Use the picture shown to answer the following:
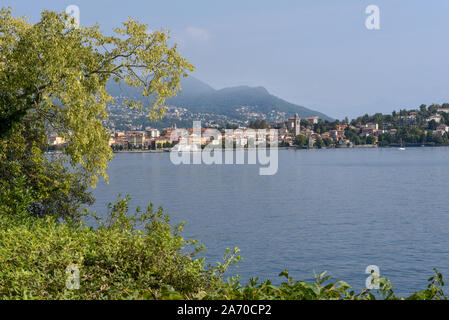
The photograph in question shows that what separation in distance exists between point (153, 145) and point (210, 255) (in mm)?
176327

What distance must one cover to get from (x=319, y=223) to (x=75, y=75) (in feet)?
88.2

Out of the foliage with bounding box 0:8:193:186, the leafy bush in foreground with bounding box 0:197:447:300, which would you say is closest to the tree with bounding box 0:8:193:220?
the foliage with bounding box 0:8:193:186

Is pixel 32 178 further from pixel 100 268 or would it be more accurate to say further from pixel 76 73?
pixel 100 268

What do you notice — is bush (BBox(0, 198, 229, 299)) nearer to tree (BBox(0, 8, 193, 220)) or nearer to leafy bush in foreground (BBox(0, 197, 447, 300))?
leafy bush in foreground (BBox(0, 197, 447, 300))

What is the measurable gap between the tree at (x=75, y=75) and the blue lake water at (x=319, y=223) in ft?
37.1

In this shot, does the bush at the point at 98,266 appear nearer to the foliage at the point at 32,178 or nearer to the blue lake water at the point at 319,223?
the foliage at the point at 32,178

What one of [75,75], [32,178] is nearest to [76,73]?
[75,75]

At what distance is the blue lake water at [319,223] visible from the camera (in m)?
23.1

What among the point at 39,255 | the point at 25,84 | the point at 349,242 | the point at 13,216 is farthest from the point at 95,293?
the point at 349,242

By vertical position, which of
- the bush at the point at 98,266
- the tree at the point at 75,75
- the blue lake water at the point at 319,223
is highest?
the tree at the point at 75,75

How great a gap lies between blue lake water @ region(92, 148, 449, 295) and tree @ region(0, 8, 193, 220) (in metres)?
11.3

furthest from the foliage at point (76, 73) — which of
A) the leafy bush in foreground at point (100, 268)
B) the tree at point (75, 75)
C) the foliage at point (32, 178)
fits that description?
the leafy bush in foreground at point (100, 268)

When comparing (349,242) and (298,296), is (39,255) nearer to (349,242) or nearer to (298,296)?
(298,296)

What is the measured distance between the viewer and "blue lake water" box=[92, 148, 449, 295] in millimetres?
23094
